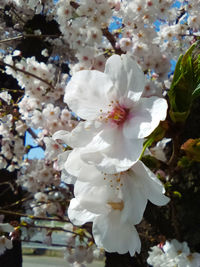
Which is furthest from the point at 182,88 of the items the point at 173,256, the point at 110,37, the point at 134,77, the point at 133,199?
the point at 110,37

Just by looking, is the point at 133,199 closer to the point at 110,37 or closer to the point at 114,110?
the point at 114,110

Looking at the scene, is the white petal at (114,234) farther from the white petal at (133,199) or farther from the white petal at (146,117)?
the white petal at (146,117)

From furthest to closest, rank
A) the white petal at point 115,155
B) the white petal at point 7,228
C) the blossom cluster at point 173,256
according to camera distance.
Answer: the white petal at point 7,228 → the blossom cluster at point 173,256 → the white petal at point 115,155

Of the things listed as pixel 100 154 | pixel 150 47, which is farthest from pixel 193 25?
pixel 100 154

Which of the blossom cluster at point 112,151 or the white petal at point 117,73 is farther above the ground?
the white petal at point 117,73

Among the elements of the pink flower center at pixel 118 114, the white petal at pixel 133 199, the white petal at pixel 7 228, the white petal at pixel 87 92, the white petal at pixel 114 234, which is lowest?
the white petal at pixel 7 228

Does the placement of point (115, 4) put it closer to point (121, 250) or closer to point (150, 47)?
point (150, 47)

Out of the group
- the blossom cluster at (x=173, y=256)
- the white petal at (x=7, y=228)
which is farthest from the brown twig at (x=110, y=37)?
the white petal at (x=7, y=228)
